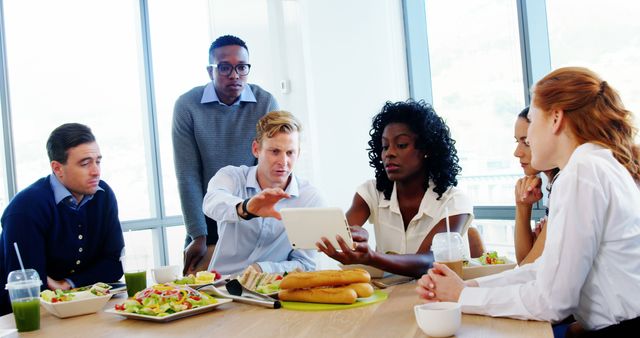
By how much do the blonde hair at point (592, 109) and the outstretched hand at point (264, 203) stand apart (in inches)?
42.5

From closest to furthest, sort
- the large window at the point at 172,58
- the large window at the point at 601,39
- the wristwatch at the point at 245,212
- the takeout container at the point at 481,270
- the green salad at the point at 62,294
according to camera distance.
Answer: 1. the green salad at the point at 62,294
2. the takeout container at the point at 481,270
3. the wristwatch at the point at 245,212
4. the large window at the point at 601,39
5. the large window at the point at 172,58

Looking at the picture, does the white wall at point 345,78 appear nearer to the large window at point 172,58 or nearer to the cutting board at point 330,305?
the large window at point 172,58

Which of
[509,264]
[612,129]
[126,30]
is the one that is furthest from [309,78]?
[612,129]

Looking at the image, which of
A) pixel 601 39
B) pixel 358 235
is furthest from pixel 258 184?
pixel 601 39

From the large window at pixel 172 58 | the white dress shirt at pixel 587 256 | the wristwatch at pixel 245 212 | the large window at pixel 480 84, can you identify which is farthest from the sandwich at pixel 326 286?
the large window at pixel 172 58

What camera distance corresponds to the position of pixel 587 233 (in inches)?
59.2

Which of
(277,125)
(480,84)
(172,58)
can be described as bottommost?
(277,125)

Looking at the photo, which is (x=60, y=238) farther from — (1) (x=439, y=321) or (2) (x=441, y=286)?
(1) (x=439, y=321)

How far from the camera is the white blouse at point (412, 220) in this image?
103 inches

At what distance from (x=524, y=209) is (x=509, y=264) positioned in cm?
61

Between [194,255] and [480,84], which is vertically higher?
[480,84]

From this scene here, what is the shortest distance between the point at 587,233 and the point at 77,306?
146 cm

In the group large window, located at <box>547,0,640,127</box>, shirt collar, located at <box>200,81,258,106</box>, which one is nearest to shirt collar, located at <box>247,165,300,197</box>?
shirt collar, located at <box>200,81,258,106</box>

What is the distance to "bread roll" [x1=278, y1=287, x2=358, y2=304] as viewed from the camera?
1823 millimetres
